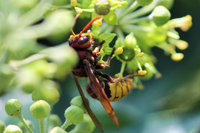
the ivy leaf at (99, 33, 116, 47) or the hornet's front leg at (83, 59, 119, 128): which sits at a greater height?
the ivy leaf at (99, 33, 116, 47)

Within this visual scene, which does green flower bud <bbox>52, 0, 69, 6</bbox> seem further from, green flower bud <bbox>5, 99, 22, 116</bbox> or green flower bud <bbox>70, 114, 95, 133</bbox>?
green flower bud <bbox>70, 114, 95, 133</bbox>


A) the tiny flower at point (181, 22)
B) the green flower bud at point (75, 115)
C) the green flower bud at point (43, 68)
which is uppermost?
the green flower bud at point (43, 68)

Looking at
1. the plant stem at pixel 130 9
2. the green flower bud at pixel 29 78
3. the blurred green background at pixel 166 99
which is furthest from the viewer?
the blurred green background at pixel 166 99

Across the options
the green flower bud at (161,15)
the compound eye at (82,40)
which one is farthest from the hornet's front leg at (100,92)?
the green flower bud at (161,15)

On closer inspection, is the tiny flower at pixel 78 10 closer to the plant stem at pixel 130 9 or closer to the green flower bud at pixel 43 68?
the plant stem at pixel 130 9

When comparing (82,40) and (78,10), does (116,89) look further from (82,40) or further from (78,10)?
(78,10)

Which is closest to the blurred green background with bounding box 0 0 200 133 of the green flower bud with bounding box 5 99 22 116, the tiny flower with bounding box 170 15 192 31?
the tiny flower with bounding box 170 15 192 31

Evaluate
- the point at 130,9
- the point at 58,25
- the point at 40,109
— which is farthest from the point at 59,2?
the point at 58,25
